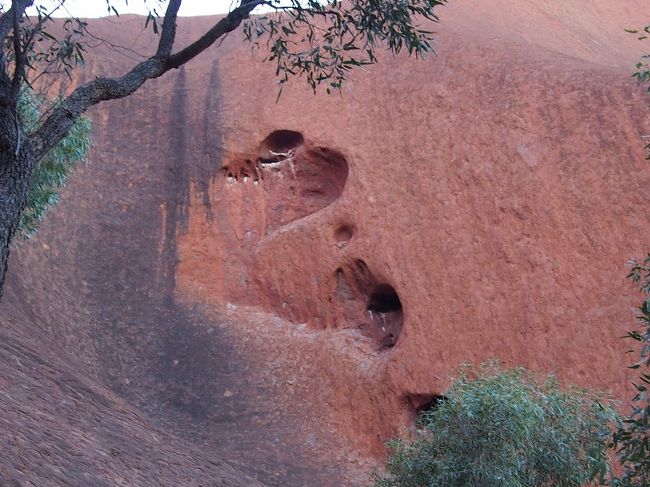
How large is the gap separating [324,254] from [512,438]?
31.3 feet

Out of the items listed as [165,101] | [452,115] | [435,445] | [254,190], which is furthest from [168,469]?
[165,101]

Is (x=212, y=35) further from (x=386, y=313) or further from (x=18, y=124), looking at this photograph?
(x=386, y=313)

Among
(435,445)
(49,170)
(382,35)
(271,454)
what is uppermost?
(382,35)

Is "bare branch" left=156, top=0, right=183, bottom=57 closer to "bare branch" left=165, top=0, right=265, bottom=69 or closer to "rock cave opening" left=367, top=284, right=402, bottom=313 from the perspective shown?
"bare branch" left=165, top=0, right=265, bottom=69

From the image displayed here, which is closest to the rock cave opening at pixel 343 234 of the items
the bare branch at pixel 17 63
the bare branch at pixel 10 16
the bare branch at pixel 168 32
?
the bare branch at pixel 168 32

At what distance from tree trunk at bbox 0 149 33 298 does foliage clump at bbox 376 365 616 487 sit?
5668 mm

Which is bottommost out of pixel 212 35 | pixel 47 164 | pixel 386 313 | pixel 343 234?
pixel 386 313

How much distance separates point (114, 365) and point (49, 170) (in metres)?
4.66

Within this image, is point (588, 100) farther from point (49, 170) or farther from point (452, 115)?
point (49, 170)

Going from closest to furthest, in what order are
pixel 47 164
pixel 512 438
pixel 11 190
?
1. pixel 11 190
2. pixel 512 438
3. pixel 47 164

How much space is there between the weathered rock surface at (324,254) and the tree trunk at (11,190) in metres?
4.11

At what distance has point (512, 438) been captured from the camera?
974 centimetres

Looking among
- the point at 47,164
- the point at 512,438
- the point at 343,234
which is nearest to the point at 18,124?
the point at 512,438

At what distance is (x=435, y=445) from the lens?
34.5 feet
